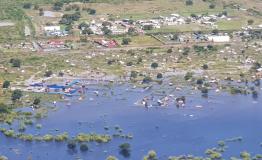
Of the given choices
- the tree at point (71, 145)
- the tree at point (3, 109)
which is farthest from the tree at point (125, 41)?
the tree at point (71, 145)

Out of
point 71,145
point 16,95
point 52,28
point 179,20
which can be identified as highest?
point 179,20

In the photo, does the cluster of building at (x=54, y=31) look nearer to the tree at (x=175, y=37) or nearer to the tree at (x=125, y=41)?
the tree at (x=125, y=41)

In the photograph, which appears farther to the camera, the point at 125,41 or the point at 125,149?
the point at 125,41

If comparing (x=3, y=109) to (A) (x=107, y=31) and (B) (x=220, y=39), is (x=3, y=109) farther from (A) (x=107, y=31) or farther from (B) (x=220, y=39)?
(B) (x=220, y=39)

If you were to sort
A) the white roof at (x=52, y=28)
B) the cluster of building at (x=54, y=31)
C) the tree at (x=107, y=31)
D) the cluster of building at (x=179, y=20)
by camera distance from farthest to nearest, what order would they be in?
the cluster of building at (x=179, y=20) → the white roof at (x=52, y=28) → the tree at (x=107, y=31) → the cluster of building at (x=54, y=31)

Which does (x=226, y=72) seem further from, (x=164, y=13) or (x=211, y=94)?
(x=164, y=13)

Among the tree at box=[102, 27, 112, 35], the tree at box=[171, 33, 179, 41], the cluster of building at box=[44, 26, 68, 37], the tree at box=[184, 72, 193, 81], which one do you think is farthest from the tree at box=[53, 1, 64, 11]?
the tree at box=[184, 72, 193, 81]

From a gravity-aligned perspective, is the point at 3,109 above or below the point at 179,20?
below

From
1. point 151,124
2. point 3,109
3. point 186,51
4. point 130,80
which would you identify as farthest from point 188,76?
point 3,109
